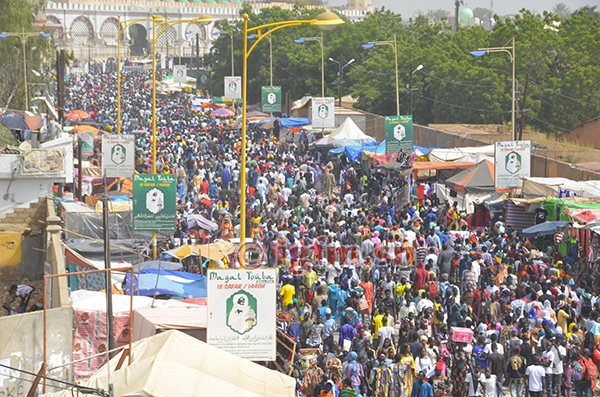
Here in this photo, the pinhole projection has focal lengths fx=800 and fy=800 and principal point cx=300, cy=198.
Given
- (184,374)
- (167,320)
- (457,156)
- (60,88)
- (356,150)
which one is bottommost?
(184,374)

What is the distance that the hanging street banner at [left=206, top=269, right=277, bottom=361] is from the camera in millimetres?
9531

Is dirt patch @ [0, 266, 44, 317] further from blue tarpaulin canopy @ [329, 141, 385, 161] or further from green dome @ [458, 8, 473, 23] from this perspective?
green dome @ [458, 8, 473, 23]

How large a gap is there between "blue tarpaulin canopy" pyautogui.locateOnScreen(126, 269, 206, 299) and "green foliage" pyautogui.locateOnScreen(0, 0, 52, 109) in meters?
19.9

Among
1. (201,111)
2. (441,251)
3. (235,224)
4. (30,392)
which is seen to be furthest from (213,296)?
(201,111)

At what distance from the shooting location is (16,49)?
33719 millimetres

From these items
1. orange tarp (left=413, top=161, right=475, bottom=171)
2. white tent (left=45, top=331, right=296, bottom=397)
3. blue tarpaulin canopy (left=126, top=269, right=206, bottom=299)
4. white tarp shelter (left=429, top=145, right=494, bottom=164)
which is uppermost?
white tarp shelter (left=429, top=145, right=494, bottom=164)

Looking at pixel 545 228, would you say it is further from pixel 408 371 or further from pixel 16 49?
pixel 16 49

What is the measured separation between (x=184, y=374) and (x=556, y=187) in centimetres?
1294

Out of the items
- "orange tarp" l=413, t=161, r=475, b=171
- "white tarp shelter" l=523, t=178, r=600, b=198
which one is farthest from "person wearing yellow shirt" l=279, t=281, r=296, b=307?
"orange tarp" l=413, t=161, r=475, b=171

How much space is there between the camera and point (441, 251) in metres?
15.4

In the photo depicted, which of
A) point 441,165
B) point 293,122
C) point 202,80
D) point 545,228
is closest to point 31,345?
point 545,228

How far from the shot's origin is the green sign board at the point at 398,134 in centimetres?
2411

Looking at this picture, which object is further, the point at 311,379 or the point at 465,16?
the point at 465,16

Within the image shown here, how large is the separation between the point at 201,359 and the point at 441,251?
24.0 feet
